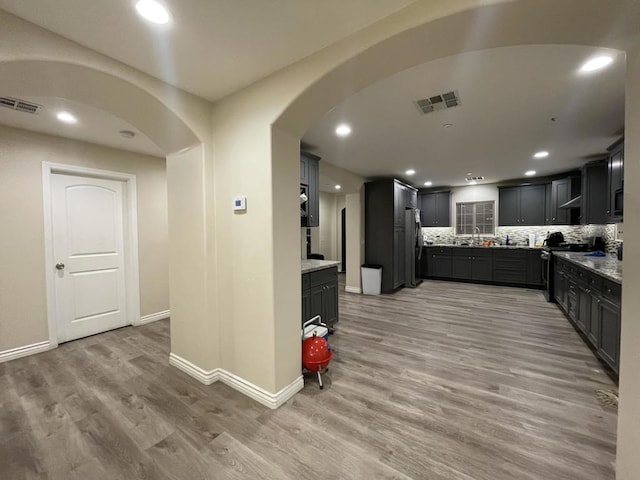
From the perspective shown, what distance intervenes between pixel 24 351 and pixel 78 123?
8.25ft

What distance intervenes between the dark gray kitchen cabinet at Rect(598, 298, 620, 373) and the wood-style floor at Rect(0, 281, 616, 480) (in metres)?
0.18

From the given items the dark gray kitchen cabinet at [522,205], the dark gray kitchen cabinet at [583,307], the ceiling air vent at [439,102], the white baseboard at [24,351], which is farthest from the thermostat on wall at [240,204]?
the dark gray kitchen cabinet at [522,205]

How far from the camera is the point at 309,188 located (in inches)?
142

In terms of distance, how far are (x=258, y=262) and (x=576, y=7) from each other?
221 centimetres

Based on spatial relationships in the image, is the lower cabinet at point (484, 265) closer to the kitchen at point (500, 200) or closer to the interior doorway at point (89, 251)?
the kitchen at point (500, 200)

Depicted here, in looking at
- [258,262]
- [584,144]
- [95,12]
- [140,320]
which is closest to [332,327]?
[258,262]

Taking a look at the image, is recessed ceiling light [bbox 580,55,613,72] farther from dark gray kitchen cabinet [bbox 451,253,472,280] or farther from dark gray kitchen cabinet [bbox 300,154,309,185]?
dark gray kitchen cabinet [bbox 451,253,472,280]

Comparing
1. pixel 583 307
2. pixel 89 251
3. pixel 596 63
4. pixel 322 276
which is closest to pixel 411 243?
pixel 583 307

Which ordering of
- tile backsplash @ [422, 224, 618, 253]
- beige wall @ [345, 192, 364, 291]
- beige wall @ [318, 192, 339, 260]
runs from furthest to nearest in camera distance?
beige wall @ [318, 192, 339, 260] < beige wall @ [345, 192, 364, 291] < tile backsplash @ [422, 224, 618, 253]

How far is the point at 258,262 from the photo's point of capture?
2115mm

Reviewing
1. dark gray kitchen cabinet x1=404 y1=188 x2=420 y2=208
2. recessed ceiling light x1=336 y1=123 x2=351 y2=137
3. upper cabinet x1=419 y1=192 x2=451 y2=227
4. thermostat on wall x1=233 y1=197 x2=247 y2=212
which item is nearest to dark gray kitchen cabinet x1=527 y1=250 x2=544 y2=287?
upper cabinet x1=419 y1=192 x2=451 y2=227

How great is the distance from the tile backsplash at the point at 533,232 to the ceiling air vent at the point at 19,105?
7780 millimetres

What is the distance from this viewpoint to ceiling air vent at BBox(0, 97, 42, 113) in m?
2.30

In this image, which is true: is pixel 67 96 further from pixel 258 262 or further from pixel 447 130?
pixel 447 130
